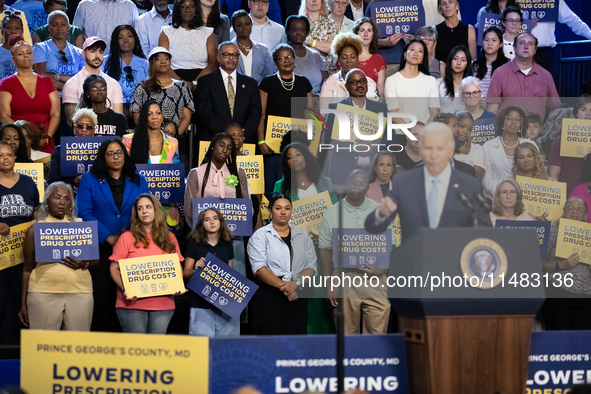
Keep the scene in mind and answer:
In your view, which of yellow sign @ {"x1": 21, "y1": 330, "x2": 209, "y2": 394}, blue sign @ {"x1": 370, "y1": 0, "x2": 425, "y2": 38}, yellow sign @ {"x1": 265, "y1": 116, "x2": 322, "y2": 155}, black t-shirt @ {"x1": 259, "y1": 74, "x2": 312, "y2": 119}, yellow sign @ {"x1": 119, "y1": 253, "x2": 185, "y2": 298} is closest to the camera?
yellow sign @ {"x1": 21, "y1": 330, "x2": 209, "y2": 394}

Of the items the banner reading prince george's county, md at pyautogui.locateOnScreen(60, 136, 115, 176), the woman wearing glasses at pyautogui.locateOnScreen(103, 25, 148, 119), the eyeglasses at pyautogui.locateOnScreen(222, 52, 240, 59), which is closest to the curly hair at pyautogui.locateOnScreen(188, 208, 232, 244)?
the banner reading prince george's county, md at pyautogui.locateOnScreen(60, 136, 115, 176)

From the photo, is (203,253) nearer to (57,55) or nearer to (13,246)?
(13,246)

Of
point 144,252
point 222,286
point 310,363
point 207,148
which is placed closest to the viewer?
point 310,363

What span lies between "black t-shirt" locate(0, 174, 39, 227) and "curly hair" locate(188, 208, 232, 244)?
132cm

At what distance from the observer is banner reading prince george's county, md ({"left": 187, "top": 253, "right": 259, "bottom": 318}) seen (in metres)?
5.38

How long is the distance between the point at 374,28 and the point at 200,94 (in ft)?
6.80

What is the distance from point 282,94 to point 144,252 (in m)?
2.66

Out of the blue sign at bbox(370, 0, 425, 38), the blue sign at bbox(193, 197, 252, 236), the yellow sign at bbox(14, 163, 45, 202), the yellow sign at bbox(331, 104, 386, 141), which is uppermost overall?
the blue sign at bbox(370, 0, 425, 38)

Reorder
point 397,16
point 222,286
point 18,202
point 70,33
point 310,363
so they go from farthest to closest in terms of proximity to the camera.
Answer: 1. point 70,33
2. point 397,16
3. point 18,202
4. point 222,286
5. point 310,363

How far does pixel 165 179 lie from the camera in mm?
6074

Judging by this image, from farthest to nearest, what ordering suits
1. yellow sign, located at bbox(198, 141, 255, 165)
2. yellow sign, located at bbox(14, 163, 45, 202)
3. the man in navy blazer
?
the man in navy blazer
yellow sign, located at bbox(198, 141, 255, 165)
yellow sign, located at bbox(14, 163, 45, 202)

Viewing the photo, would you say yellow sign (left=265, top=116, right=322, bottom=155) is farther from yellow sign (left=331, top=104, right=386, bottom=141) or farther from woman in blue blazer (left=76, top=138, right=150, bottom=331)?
woman in blue blazer (left=76, top=138, right=150, bottom=331)

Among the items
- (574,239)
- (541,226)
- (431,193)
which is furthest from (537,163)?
(431,193)

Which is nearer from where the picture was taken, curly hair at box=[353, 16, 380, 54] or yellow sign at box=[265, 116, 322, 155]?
yellow sign at box=[265, 116, 322, 155]
